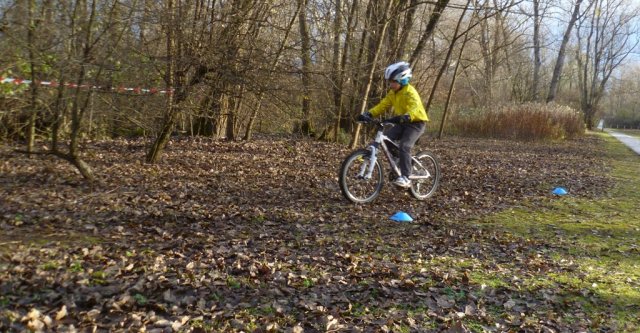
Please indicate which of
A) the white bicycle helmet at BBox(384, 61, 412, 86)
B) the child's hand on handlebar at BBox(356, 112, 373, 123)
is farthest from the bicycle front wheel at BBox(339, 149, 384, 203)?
the white bicycle helmet at BBox(384, 61, 412, 86)

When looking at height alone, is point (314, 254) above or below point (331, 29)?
below

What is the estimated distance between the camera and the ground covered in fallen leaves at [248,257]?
354 cm

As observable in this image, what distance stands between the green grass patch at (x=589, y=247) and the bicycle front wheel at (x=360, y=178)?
161 centimetres

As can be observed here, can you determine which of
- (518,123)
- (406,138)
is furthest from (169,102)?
(518,123)

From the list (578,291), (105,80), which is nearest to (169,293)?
(578,291)

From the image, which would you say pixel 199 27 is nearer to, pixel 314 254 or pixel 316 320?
pixel 314 254

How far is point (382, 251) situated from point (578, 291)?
1.83 meters

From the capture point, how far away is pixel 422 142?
20.2 metres

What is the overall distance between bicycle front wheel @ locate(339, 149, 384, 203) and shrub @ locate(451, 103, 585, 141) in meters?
19.3

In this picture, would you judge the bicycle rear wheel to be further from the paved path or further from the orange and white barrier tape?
the paved path

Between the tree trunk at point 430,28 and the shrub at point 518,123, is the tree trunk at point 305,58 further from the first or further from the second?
the shrub at point 518,123

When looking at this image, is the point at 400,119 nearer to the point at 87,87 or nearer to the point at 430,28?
the point at 87,87

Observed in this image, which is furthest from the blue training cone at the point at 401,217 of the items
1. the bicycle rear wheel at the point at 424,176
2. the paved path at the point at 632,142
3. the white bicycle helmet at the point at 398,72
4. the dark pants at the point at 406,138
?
the paved path at the point at 632,142

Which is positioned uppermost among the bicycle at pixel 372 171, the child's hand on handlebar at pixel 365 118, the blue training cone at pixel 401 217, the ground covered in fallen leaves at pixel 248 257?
the child's hand on handlebar at pixel 365 118
